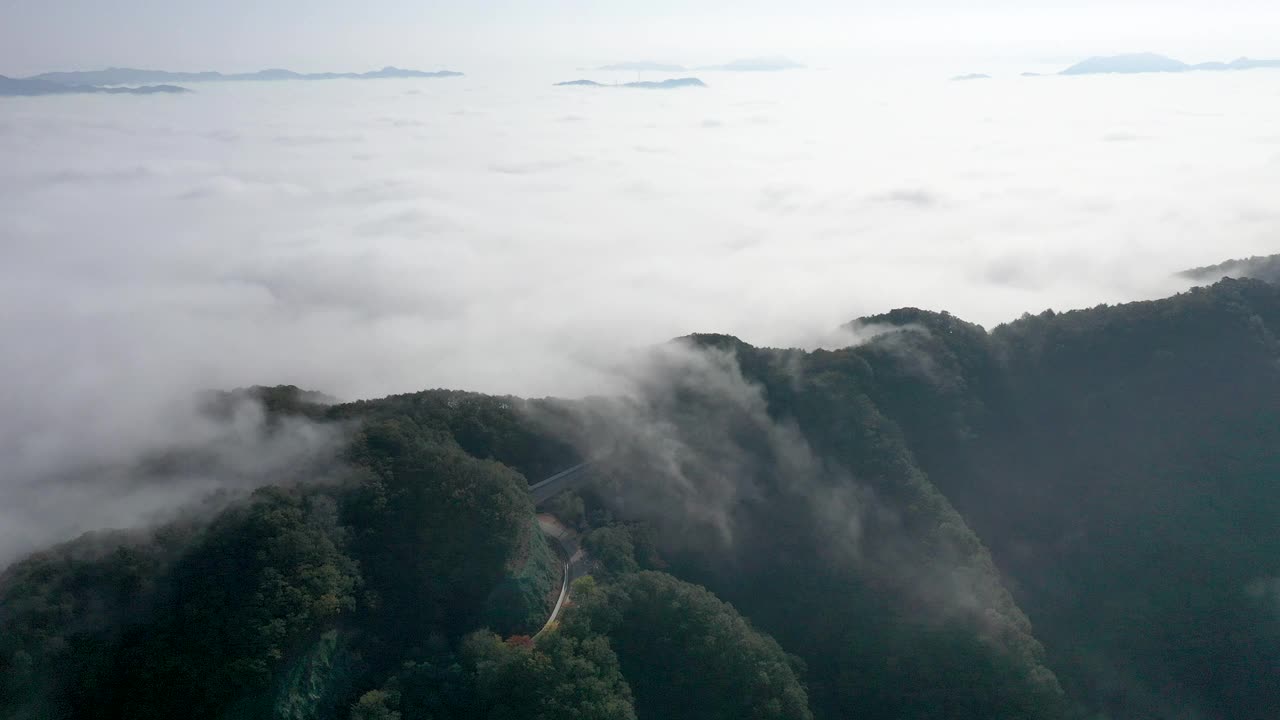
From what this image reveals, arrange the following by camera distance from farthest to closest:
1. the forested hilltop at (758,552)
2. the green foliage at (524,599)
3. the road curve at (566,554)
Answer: the road curve at (566,554) < the green foliage at (524,599) < the forested hilltop at (758,552)

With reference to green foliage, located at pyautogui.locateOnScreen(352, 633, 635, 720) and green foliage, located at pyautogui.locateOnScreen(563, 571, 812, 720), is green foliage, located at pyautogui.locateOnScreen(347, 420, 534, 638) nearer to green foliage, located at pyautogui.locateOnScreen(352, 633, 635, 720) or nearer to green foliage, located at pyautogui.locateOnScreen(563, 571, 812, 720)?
green foliage, located at pyautogui.locateOnScreen(352, 633, 635, 720)

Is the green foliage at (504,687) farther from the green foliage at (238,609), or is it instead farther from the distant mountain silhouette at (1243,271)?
the distant mountain silhouette at (1243,271)

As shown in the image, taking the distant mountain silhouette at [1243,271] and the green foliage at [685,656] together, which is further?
the distant mountain silhouette at [1243,271]

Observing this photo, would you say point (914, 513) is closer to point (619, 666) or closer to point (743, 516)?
point (743, 516)

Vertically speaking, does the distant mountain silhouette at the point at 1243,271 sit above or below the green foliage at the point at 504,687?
above

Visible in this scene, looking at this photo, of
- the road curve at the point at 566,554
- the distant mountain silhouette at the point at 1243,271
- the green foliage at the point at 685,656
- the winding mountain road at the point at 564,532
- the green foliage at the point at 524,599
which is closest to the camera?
the green foliage at the point at 524,599

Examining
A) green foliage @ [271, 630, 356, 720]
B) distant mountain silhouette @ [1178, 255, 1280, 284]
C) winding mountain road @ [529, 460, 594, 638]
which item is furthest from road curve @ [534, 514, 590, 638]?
distant mountain silhouette @ [1178, 255, 1280, 284]

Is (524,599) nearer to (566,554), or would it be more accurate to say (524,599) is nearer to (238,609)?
(566,554)

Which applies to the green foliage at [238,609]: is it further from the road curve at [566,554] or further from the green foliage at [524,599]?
the road curve at [566,554]

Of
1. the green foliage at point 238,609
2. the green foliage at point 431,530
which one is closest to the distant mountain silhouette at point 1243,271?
the green foliage at point 431,530

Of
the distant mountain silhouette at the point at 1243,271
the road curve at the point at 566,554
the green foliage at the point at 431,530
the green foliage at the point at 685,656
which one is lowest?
the green foliage at the point at 685,656
